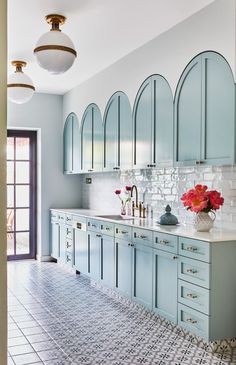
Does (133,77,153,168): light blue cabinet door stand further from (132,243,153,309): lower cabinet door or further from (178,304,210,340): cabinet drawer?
(178,304,210,340): cabinet drawer

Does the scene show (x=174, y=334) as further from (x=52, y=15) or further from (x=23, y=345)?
(x=52, y=15)

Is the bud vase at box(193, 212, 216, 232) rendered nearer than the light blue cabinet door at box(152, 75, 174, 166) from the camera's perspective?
Yes

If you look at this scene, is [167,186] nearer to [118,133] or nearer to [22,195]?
[118,133]

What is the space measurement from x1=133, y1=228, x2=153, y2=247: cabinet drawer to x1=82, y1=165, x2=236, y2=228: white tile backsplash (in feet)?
1.74

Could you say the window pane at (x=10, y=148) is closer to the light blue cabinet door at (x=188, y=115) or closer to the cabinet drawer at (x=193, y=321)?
the light blue cabinet door at (x=188, y=115)

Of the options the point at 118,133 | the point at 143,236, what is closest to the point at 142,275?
the point at 143,236

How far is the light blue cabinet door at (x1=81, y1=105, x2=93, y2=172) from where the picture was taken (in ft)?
19.0

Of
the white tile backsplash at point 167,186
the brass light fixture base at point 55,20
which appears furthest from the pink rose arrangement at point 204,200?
the brass light fixture base at point 55,20

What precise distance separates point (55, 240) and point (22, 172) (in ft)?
4.33

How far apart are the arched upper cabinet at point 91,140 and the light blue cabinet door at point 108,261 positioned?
4.01ft

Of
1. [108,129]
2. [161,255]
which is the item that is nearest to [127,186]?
[108,129]

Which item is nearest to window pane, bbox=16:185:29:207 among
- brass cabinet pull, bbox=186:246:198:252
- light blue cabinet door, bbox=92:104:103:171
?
light blue cabinet door, bbox=92:104:103:171

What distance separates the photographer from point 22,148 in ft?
22.7

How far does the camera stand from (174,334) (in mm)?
3410
